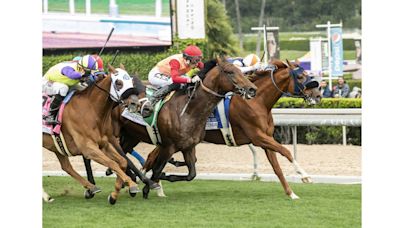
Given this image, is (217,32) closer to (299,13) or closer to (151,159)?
(151,159)

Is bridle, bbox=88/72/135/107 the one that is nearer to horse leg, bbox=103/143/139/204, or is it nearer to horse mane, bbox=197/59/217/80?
horse leg, bbox=103/143/139/204

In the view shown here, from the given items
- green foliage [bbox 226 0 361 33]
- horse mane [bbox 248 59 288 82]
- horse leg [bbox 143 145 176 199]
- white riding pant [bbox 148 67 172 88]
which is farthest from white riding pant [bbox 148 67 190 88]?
green foliage [bbox 226 0 361 33]

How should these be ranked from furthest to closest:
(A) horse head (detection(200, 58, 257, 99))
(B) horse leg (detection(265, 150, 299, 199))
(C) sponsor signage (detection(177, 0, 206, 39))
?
1. (C) sponsor signage (detection(177, 0, 206, 39))
2. (B) horse leg (detection(265, 150, 299, 199))
3. (A) horse head (detection(200, 58, 257, 99))

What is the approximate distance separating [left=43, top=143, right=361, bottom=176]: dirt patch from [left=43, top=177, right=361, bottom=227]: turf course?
191 cm

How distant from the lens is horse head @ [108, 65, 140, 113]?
7.14 metres

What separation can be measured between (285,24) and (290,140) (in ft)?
106

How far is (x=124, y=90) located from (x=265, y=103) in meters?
1.81

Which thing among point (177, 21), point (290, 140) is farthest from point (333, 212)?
point (177, 21)

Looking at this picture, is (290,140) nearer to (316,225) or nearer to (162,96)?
(162,96)

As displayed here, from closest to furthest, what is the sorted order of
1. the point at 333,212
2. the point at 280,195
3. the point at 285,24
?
Result: 1. the point at 333,212
2. the point at 280,195
3. the point at 285,24
